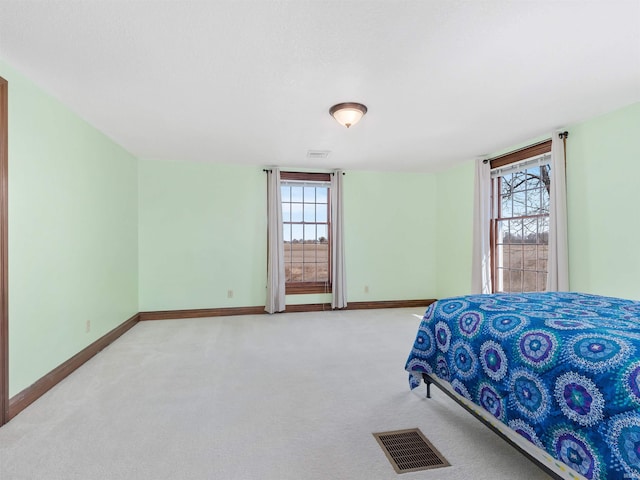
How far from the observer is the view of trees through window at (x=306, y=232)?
5648 millimetres

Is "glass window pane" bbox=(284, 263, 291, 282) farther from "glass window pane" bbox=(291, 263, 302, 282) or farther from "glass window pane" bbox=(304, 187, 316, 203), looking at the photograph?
"glass window pane" bbox=(304, 187, 316, 203)

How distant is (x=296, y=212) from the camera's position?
5.70 meters

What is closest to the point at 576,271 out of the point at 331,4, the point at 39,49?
the point at 331,4

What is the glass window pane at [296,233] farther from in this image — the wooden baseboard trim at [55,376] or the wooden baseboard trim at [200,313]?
the wooden baseboard trim at [55,376]

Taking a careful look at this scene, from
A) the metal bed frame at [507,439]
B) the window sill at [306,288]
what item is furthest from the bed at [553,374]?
the window sill at [306,288]

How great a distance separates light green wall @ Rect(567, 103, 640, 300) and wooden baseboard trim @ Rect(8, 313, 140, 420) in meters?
5.01

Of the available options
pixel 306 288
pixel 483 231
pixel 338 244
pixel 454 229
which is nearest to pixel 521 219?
pixel 483 231

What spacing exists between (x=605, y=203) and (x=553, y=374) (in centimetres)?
269

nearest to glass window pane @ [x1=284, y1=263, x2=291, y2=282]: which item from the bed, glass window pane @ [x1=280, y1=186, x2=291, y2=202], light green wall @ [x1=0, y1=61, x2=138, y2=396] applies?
glass window pane @ [x1=280, y1=186, x2=291, y2=202]

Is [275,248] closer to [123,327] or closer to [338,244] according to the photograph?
[338,244]

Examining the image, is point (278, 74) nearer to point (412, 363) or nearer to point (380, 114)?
point (380, 114)

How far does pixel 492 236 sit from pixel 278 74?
3.77 metres

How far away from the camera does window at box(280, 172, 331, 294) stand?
562 cm

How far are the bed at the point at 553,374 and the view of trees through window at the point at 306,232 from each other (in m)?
3.53
